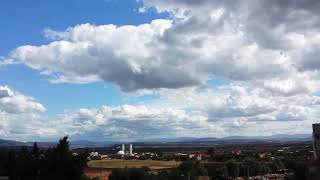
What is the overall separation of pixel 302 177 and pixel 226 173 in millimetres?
46732

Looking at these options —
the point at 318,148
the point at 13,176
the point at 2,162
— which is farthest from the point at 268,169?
the point at 13,176

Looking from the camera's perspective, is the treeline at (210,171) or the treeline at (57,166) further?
the treeline at (210,171)

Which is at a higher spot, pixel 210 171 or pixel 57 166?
pixel 57 166

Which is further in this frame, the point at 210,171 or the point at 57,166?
the point at 210,171

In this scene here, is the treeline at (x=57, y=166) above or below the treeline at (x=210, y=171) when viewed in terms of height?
above

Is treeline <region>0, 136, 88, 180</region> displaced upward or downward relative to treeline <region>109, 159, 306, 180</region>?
upward

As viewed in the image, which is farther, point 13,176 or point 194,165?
point 194,165

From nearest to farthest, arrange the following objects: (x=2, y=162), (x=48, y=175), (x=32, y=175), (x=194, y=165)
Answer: (x=48, y=175) < (x=32, y=175) < (x=2, y=162) < (x=194, y=165)

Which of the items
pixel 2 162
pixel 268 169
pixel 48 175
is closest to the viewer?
pixel 48 175

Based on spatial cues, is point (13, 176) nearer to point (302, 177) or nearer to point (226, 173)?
point (302, 177)

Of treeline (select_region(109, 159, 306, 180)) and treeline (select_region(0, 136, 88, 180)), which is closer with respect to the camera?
treeline (select_region(0, 136, 88, 180))

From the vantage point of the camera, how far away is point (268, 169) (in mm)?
166500

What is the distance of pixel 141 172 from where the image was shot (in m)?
113

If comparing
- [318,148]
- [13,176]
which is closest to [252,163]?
[318,148]
